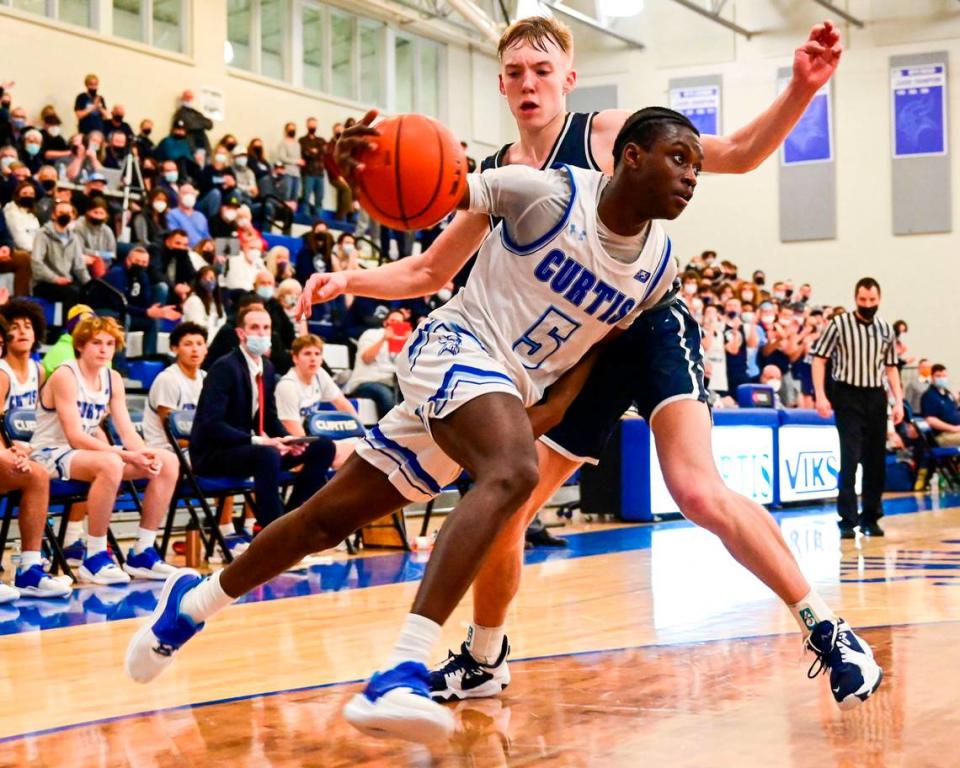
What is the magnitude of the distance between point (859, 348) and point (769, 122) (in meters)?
6.11

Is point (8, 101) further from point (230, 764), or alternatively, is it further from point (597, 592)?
point (230, 764)

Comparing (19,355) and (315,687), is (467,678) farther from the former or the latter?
(19,355)

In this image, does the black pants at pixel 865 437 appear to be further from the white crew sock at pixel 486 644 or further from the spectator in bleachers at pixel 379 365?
the white crew sock at pixel 486 644

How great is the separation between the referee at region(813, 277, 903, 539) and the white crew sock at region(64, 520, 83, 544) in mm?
5238

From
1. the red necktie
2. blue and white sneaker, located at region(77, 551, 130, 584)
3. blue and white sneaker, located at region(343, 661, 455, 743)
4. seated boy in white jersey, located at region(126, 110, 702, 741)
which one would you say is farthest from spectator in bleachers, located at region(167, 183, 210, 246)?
blue and white sneaker, located at region(343, 661, 455, 743)

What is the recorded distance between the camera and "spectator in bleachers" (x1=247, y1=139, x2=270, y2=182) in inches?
703

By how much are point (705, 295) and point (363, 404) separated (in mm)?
7046

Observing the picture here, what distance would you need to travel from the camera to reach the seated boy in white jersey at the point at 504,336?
3.05 m

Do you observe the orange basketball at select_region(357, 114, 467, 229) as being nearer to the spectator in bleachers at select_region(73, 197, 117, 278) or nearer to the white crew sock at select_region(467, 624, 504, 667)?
the white crew sock at select_region(467, 624, 504, 667)

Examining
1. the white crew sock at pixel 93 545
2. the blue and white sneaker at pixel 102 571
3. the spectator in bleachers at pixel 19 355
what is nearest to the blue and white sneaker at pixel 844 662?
the blue and white sneaker at pixel 102 571

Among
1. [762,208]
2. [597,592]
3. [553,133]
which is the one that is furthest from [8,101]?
[762,208]

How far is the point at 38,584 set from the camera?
646 centimetres

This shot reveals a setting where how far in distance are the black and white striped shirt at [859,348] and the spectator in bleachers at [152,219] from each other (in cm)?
718

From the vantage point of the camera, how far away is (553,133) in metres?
3.75
